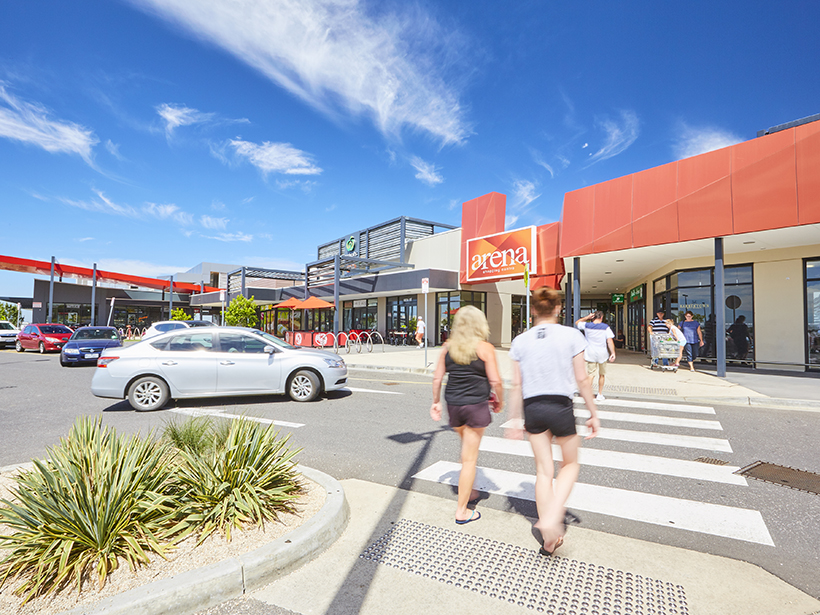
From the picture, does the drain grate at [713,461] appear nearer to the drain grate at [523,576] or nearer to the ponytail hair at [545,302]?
the drain grate at [523,576]

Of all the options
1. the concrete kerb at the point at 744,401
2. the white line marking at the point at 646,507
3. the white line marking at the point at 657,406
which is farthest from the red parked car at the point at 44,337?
the concrete kerb at the point at 744,401

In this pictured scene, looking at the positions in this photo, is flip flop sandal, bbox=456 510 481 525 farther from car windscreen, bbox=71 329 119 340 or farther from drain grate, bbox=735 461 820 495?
Result: car windscreen, bbox=71 329 119 340

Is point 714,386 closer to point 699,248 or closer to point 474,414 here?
point 699,248

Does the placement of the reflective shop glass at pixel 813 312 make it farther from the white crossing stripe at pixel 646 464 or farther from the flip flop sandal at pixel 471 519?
the flip flop sandal at pixel 471 519

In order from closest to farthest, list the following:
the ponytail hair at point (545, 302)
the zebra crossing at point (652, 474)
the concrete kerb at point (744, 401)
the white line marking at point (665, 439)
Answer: the ponytail hair at point (545, 302)
the zebra crossing at point (652, 474)
the white line marking at point (665, 439)
the concrete kerb at point (744, 401)

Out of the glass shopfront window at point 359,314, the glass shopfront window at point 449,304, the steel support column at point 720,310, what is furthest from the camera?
the glass shopfront window at point 359,314

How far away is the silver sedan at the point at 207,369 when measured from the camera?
8.07 m

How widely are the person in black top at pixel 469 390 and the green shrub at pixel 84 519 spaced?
2.06 meters

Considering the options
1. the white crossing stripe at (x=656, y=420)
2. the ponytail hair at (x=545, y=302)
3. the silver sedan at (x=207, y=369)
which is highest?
the ponytail hair at (x=545, y=302)

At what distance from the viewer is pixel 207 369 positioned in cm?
829

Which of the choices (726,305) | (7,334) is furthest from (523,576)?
(7,334)

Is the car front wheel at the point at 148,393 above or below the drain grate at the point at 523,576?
above

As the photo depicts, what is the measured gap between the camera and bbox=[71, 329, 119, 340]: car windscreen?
1812cm

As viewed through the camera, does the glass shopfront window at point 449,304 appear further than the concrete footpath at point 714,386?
Yes
